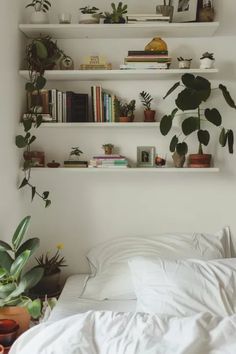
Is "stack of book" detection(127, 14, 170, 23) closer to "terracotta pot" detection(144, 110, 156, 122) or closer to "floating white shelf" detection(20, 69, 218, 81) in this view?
"floating white shelf" detection(20, 69, 218, 81)

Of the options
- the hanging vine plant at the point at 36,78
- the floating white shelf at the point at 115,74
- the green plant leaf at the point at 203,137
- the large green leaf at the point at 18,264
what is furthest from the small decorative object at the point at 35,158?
the green plant leaf at the point at 203,137

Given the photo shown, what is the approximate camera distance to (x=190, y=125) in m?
2.56

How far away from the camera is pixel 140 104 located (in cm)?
283

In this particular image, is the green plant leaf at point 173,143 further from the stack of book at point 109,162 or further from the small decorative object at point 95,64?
the small decorative object at point 95,64

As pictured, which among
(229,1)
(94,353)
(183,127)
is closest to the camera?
(94,353)

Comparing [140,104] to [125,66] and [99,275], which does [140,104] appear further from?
[99,275]

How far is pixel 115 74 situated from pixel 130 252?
1111 mm

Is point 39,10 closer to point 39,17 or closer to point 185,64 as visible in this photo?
point 39,17

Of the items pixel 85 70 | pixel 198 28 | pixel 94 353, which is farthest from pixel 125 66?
pixel 94 353

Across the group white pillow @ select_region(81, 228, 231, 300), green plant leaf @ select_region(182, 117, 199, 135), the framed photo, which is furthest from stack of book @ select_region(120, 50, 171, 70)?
white pillow @ select_region(81, 228, 231, 300)

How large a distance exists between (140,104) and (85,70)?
16.5 inches

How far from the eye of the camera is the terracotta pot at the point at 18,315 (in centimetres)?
214

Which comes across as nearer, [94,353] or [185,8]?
[94,353]

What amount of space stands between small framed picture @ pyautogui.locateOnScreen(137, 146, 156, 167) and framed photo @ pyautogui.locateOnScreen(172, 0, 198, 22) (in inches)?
32.1
